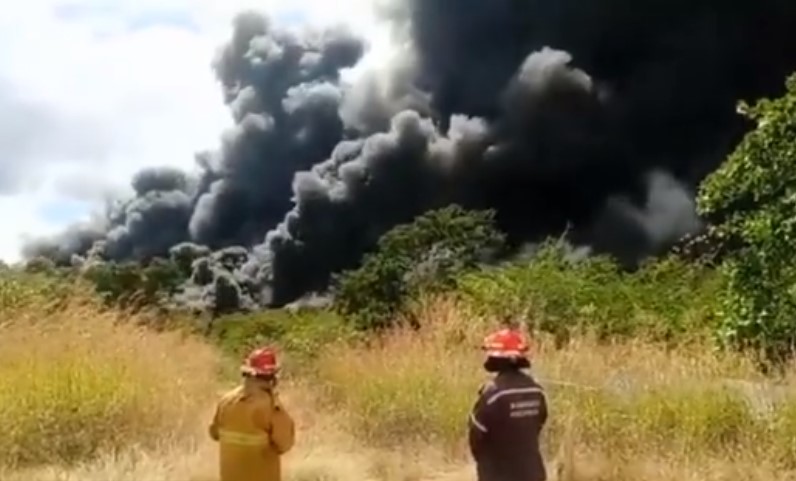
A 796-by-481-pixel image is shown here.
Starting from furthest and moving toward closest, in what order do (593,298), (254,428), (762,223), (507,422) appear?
(593,298) < (762,223) < (254,428) < (507,422)

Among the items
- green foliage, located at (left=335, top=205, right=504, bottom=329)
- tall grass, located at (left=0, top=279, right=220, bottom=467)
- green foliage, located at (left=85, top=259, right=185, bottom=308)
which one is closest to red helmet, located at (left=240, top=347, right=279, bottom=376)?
tall grass, located at (left=0, top=279, right=220, bottom=467)

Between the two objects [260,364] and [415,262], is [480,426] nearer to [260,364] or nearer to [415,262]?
[260,364]

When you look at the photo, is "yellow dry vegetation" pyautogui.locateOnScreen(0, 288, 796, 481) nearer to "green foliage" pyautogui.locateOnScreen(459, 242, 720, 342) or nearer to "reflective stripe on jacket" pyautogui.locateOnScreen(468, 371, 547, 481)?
"green foliage" pyautogui.locateOnScreen(459, 242, 720, 342)

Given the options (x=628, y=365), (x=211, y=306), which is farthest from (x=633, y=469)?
(x=211, y=306)

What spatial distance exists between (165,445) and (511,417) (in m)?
2.98

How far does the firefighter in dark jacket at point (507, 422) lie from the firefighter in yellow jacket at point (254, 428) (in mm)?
914

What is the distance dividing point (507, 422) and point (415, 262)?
1559 cm

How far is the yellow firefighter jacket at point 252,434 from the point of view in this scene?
632 cm

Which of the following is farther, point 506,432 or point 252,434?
point 252,434

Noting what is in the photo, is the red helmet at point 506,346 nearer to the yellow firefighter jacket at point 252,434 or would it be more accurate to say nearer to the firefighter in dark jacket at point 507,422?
the firefighter in dark jacket at point 507,422

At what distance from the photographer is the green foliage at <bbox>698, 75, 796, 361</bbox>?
11148 mm

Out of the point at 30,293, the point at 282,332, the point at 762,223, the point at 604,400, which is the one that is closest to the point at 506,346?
the point at 604,400

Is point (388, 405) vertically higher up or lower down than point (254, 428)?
higher up

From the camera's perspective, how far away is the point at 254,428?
6.31m
